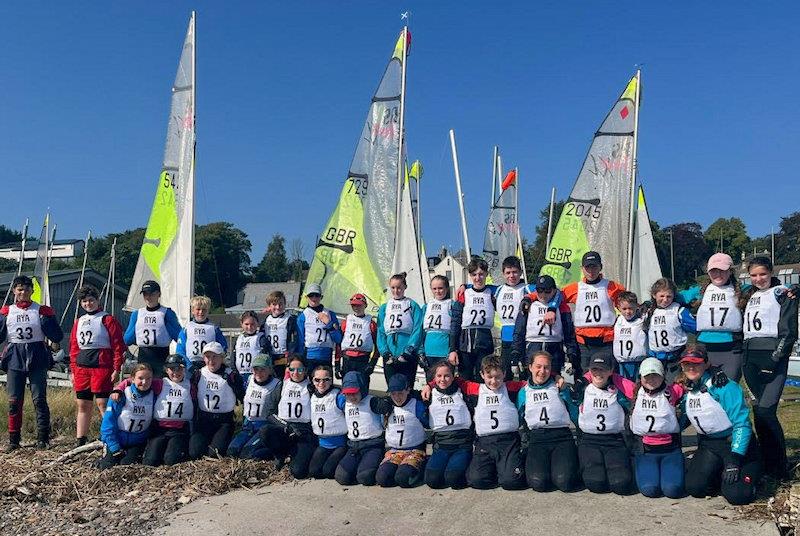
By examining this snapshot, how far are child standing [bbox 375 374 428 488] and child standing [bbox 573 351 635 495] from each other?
1356 millimetres

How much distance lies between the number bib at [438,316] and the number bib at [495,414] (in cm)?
146

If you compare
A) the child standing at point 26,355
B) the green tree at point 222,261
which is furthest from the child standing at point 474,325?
the green tree at point 222,261

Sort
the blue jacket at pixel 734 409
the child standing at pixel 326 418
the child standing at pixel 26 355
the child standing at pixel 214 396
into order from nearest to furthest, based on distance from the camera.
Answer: the blue jacket at pixel 734 409 < the child standing at pixel 326 418 < the child standing at pixel 214 396 < the child standing at pixel 26 355

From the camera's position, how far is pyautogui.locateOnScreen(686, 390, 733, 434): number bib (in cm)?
528

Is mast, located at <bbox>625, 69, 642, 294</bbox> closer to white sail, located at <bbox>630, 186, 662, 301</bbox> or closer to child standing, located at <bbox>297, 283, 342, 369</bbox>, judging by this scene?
white sail, located at <bbox>630, 186, 662, 301</bbox>

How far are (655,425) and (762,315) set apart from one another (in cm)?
130

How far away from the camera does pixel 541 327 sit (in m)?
6.75

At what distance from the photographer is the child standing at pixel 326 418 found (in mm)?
6375

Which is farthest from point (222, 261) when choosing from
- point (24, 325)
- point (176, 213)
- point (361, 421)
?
point (361, 421)

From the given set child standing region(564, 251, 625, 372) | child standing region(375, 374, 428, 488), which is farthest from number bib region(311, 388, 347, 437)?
child standing region(564, 251, 625, 372)

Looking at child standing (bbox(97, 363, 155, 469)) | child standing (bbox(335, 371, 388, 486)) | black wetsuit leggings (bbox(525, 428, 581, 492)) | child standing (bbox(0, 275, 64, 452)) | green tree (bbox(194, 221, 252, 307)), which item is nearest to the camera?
black wetsuit leggings (bbox(525, 428, 581, 492))

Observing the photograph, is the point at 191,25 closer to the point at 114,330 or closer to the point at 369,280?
the point at 369,280

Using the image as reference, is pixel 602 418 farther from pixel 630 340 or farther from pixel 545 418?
pixel 630 340

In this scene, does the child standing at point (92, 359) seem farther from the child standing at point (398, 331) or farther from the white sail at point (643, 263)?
the white sail at point (643, 263)
